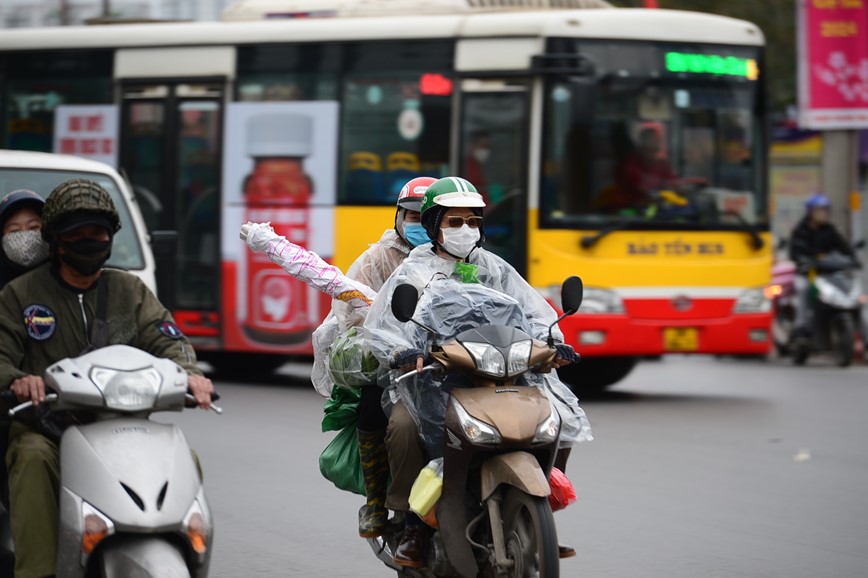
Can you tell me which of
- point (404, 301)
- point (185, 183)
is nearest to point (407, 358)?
point (404, 301)

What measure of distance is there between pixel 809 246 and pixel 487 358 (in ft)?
40.9

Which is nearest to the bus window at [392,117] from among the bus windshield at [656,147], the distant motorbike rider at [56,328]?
the bus windshield at [656,147]

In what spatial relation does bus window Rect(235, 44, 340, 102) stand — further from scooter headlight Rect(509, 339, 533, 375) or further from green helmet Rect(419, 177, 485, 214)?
scooter headlight Rect(509, 339, 533, 375)

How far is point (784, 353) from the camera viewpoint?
18375mm

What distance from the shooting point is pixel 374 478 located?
240 inches

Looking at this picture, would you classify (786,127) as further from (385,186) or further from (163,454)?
(163,454)

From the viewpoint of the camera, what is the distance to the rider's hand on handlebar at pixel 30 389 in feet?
16.1

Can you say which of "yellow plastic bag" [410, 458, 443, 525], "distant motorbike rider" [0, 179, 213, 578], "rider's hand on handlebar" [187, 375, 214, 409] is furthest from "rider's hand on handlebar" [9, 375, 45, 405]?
"yellow plastic bag" [410, 458, 443, 525]

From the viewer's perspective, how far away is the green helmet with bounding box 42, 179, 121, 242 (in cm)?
513

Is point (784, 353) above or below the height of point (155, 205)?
below

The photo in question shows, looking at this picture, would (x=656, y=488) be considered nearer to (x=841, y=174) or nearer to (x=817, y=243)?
(x=817, y=243)

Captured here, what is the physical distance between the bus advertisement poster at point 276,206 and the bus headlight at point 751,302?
3.53 metres

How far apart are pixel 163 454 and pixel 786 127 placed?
26879 millimetres

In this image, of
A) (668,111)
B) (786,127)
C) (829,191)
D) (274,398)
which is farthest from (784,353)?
(786,127)
